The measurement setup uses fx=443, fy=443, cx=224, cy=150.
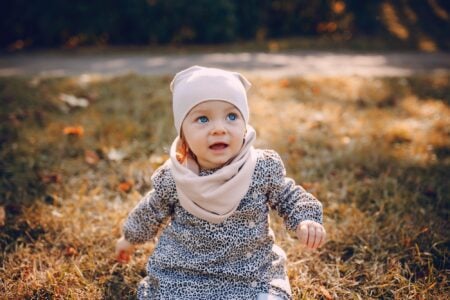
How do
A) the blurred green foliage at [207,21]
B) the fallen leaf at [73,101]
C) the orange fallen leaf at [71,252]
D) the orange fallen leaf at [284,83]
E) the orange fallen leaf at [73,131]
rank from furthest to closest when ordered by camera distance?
the blurred green foliage at [207,21], the orange fallen leaf at [284,83], the fallen leaf at [73,101], the orange fallen leaf at [73,131], the orange fallen leaf at [71,252]

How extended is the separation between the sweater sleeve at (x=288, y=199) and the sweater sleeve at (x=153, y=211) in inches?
15.7

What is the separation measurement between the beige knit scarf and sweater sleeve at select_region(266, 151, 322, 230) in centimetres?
12

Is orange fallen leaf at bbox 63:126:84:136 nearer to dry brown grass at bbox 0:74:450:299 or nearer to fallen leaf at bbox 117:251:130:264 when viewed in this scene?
dry brown grass at bbox 0:74:450:299

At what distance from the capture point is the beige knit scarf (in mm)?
1595

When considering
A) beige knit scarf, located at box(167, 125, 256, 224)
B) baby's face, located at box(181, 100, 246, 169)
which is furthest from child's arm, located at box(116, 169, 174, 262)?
baby's face, located at box(181, 100, 246, 169)

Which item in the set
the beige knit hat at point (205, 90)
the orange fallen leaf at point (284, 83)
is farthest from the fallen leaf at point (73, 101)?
the beige knit hat at point (205, 90)

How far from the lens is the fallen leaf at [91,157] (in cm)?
296

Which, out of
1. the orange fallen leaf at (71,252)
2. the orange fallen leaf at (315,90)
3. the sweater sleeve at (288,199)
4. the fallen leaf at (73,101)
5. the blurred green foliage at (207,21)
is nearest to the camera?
the sweater sleeve at (288,199)

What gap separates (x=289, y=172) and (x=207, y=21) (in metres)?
6.29

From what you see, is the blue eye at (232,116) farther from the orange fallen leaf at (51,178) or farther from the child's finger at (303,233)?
the orange fallen leaf at (51,178)

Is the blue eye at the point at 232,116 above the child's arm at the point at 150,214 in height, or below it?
above

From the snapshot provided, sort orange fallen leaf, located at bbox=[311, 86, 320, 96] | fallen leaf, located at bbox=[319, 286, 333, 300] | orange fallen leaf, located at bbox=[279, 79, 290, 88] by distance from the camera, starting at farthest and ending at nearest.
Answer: orange fallen leaf, located at bbox=[279, 79, 290, 88] < orange fallen leaf, located at bbox=[311, 86, 320, 96] < fallen leaf, located at bbox=[319, 286, 333, 300]

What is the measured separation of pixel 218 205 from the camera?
1.61 meters

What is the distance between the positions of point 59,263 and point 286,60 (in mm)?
5434
